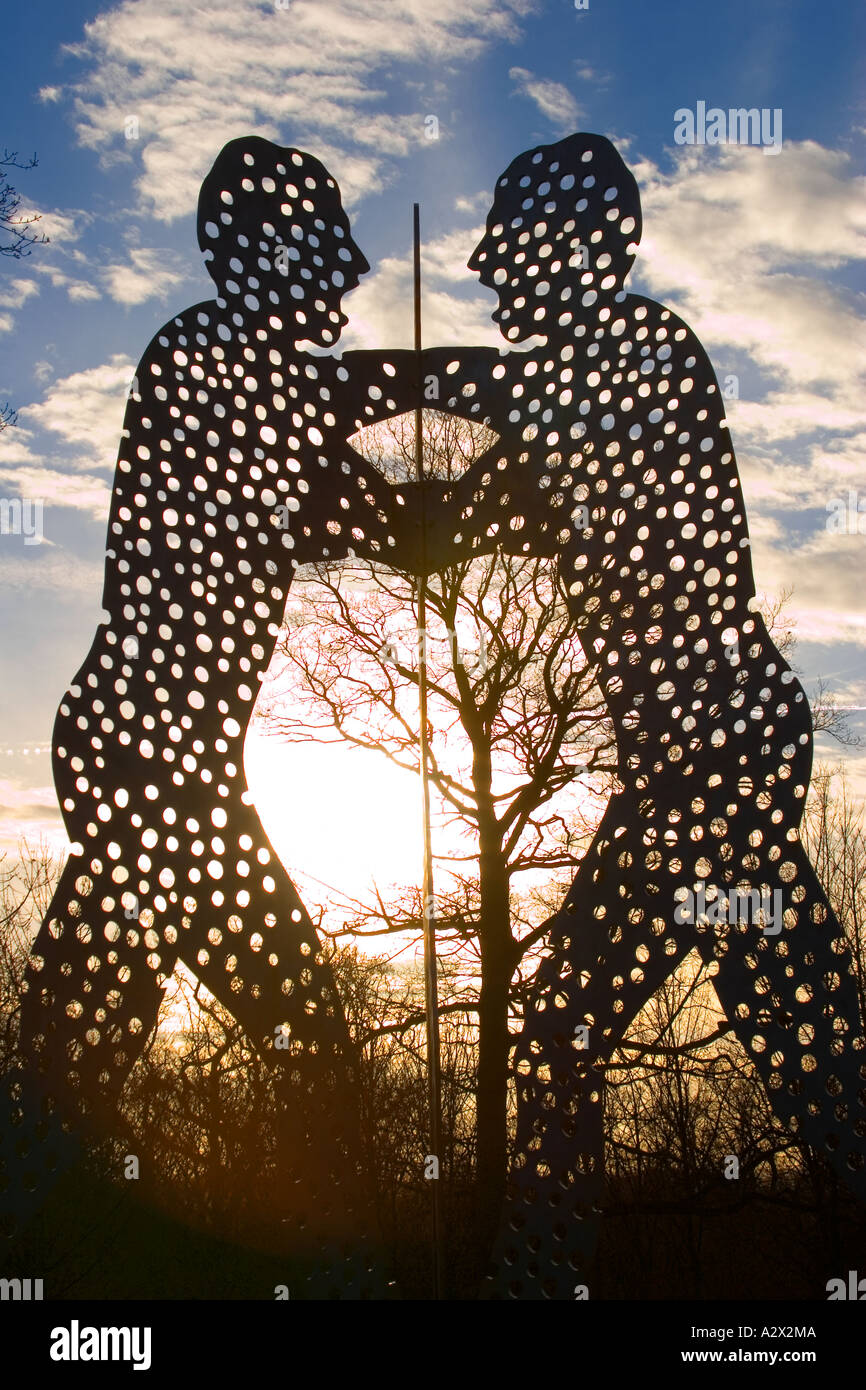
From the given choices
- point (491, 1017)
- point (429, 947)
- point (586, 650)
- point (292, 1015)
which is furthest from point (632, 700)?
point (491, 1017)

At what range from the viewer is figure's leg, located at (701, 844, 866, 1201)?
5.57 metres

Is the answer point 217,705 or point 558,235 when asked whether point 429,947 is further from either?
point 558,235

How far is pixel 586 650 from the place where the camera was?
21.5 ft

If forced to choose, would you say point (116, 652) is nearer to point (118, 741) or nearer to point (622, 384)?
point (118, 741)

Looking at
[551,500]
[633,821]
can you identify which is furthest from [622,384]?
[633,821]

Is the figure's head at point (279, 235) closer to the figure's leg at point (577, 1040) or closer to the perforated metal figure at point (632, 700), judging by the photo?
the perforated metal figure at point (632, 700)

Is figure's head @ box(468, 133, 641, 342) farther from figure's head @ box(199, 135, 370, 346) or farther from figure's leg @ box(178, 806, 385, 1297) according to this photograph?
figure's leg @ box(178, 806, 385, 1297)

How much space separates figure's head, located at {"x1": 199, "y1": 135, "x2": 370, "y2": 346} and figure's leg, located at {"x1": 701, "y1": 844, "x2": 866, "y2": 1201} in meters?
4.30

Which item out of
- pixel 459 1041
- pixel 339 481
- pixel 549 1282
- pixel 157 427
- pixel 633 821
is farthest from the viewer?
pixel 459 1041

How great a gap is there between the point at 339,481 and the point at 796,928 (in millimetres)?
3683

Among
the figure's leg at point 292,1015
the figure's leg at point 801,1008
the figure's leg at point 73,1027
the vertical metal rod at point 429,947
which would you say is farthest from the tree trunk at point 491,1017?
the figure's leg at point 73,1027

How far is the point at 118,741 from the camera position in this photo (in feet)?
20.0

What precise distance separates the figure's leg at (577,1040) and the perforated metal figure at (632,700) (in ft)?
0.03

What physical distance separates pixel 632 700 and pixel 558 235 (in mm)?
3012
